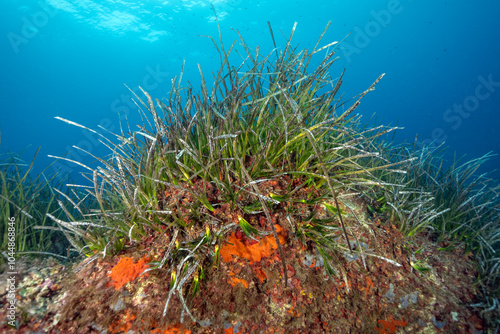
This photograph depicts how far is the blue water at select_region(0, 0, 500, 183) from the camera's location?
1718 inches

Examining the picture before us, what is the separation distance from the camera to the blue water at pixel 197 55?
43625 millimetres

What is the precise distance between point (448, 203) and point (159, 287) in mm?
3049

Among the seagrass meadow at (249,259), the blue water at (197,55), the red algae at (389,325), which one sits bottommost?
the red algae at (389,325)

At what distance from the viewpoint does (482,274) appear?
1.96 metres

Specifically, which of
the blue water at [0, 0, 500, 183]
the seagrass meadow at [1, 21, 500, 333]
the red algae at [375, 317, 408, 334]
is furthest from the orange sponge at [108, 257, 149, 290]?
the blue water at [0, 0, 500, 183]

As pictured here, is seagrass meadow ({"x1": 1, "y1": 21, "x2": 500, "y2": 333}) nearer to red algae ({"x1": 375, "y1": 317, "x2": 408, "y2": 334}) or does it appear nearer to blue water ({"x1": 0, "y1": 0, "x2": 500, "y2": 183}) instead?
red algae ({"x1": 375, "y1": 317, "x2": 408, "y2": 334})

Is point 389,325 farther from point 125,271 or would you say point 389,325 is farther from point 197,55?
point 197,55

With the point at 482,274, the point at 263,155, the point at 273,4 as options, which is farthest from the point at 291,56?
the point at 273,4

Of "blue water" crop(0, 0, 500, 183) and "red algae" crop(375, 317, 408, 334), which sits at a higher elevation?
"blue water" crop(0, 0, 500, 183)

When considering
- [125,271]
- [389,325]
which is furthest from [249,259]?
[389,325]

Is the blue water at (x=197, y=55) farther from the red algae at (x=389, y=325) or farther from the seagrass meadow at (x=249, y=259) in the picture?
the red algae at (x=389, y=325)

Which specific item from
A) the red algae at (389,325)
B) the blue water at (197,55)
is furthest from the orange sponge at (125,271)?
the blue water at (197,55)

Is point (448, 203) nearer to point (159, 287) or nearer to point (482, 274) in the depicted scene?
point (482, 274)

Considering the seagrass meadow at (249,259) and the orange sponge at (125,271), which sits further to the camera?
the orange sponge at (125,271)
